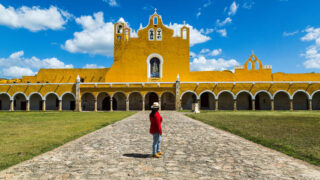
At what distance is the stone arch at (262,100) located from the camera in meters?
29.5

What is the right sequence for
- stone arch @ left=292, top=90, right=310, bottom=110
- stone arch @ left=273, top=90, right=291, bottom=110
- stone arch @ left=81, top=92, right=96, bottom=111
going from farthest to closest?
stone arch @ left=81, top=92, right=96, bottom=111
stone arch @ left=273, top=90, right=291, bottom=110
stone arch @ left=292, top=90, right=310, bottom=110

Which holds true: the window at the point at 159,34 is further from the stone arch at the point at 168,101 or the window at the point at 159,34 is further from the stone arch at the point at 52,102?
the stone arch at the point at 52,102

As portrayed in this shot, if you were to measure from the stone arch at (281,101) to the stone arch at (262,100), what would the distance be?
929 mm

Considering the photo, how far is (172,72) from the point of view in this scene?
30.1 meters

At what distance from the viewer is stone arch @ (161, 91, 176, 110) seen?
29203mm

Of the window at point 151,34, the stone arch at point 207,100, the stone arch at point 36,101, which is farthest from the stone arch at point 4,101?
the stone arch at point 207,100

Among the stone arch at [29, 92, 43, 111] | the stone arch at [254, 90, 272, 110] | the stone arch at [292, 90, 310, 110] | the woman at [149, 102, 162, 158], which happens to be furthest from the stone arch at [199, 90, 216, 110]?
the woman at [149, 102, 162, 158]

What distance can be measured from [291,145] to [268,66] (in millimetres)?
28440

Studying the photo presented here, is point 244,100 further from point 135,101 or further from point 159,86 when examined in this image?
point 135,101

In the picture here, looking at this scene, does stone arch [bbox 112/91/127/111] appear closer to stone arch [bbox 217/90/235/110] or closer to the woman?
stone arch [bbox 217/90/235/110]

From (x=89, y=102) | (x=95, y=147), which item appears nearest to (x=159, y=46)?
(x=89, y=102)

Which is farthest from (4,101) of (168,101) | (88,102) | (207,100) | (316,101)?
(316,101)

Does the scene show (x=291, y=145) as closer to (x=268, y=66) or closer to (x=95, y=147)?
(x=95, y=147)

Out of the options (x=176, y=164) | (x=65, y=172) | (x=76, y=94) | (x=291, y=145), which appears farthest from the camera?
(x=76, y=94)
